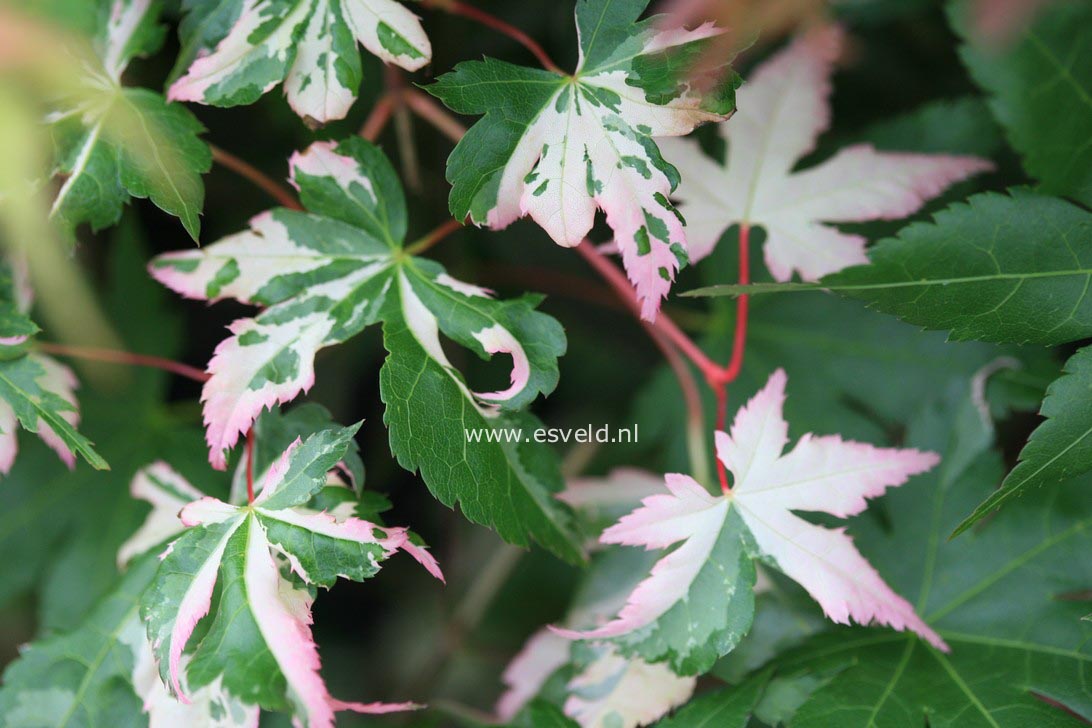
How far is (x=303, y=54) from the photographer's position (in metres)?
0.56

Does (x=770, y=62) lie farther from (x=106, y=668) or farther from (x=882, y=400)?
(x=106, y=668)

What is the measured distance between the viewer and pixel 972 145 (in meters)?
0.78

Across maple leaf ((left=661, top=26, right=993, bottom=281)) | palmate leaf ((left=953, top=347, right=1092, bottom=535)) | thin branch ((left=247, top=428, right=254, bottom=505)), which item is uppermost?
maple leaf ((left=661, top=26, right=993, bottom=281))

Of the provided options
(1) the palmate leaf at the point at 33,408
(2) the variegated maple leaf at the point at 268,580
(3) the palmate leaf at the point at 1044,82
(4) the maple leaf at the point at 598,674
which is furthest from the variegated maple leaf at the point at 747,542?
(1) the palmate leaf at the point at 33,408

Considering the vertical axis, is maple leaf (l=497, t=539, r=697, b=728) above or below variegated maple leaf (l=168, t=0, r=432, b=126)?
below

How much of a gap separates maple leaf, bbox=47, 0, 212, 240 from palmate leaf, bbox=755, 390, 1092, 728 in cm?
56

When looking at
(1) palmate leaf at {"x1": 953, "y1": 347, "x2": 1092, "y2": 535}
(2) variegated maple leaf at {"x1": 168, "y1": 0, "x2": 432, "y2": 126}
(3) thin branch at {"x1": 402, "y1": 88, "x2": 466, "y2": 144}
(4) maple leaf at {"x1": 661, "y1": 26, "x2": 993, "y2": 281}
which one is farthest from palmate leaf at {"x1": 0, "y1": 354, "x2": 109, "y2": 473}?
(1) palmate leaf at {"x1": 953, "y1": 347, "x2": 1092, "y2": 535}

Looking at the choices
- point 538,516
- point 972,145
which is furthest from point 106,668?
point 972,145

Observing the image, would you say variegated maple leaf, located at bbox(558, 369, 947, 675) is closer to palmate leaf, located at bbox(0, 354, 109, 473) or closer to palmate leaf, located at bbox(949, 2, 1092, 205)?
palmate leaf, located at bbox(949, 2, 1092, 205)

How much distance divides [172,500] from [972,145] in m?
0.79

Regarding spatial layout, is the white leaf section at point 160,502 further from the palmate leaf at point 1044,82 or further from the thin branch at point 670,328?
the palmate leaf at point 1044,82

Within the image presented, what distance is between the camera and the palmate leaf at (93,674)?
0.62 m

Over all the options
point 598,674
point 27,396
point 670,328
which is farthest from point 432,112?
point 598,674

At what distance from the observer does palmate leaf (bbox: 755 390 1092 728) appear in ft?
1.90
